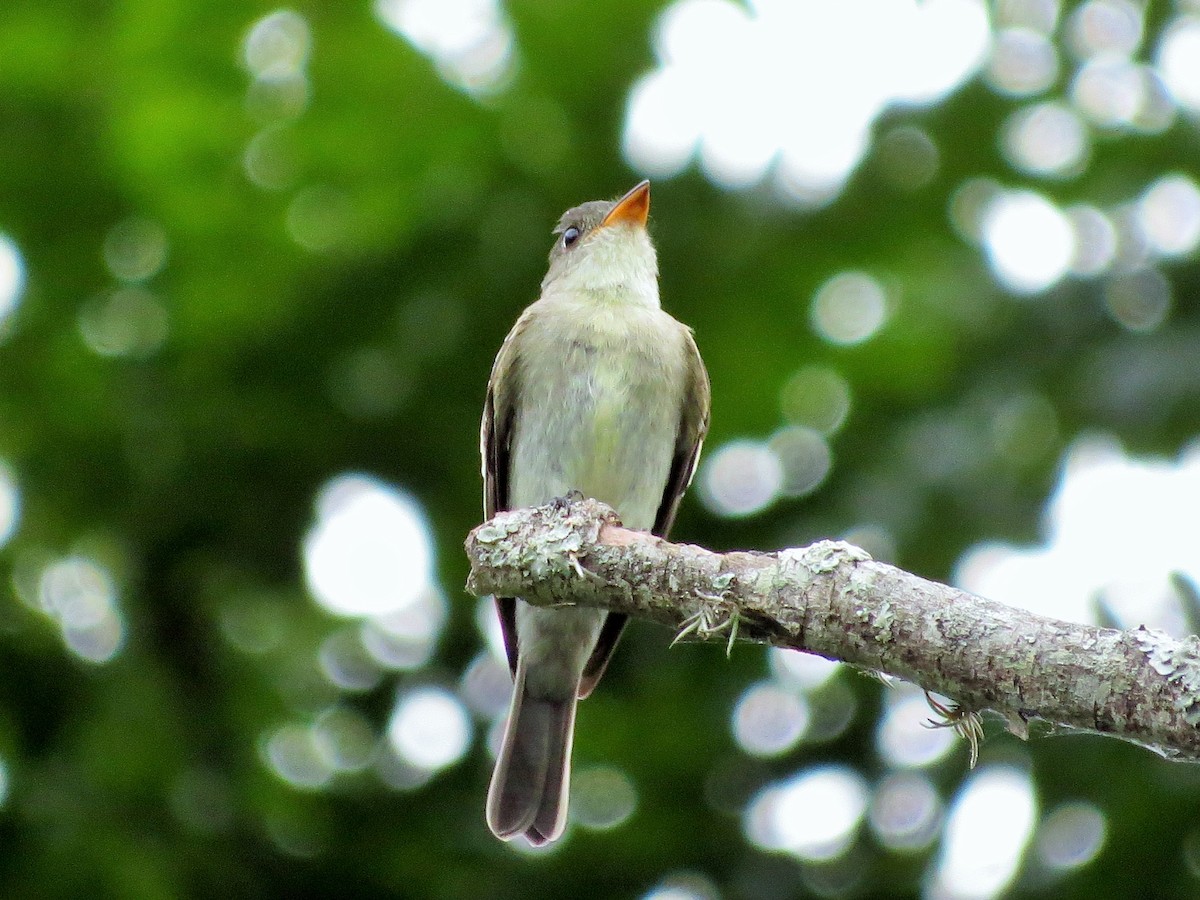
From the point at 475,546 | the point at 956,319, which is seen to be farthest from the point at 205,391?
the point at 956,319

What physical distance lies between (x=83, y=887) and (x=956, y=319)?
369 cm

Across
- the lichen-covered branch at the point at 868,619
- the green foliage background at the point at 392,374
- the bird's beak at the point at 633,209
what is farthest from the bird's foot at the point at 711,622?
the bird's beak at the point at 633,209

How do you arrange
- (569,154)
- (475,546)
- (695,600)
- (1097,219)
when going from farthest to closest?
(1097,219), (569,154), (475,546), (695,600)

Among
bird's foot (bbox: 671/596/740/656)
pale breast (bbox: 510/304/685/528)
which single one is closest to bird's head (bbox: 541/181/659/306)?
pale breast (bbox: 510/304/685/528)

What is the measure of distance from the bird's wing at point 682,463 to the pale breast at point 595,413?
5 cm

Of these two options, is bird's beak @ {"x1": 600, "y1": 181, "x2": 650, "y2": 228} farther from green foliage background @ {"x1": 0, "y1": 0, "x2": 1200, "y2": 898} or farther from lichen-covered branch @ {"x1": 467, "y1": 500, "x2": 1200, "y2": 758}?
lichen-covered branch @ {"x1": 467, "y1": 500, "x2": 1200, "y2": 758}

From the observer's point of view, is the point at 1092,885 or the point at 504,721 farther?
the point at 504,721

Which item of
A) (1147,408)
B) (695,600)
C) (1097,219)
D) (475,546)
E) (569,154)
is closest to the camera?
(695,600)

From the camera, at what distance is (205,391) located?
563 cm

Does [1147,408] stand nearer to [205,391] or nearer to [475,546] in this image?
[475,546]

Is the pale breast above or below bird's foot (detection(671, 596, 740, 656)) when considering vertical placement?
above

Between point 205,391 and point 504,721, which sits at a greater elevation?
point 205,391

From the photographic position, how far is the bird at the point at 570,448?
212 inches

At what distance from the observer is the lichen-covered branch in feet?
8.62
